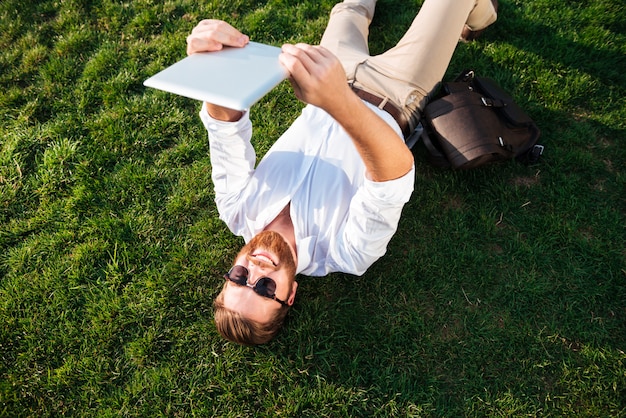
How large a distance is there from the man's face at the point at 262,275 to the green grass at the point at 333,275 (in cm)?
66

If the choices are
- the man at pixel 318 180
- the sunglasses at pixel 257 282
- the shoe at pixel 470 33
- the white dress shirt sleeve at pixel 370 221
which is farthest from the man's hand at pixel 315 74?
the shoe at pixel 470 33

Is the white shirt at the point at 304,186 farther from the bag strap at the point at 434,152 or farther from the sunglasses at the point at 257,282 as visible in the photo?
the bag strap at the point at 434,152

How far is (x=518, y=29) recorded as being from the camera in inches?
174

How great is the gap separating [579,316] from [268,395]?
2.55m

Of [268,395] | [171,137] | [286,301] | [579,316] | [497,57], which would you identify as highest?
[497,57]

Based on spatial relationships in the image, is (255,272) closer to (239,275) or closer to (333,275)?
(239,275)

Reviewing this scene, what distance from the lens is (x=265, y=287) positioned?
2.94 metres

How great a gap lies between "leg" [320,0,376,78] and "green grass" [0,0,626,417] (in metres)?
0.43

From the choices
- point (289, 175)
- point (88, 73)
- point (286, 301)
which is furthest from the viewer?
point (88, 73)

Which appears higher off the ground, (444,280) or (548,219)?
(548,219)

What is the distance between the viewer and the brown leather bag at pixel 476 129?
3.56 m

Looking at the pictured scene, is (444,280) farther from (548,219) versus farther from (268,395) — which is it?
(268,395)

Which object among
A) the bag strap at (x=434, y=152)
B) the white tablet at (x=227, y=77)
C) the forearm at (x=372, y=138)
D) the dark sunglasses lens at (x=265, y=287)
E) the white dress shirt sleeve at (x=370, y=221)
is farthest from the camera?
the bag strap at (x=434, y=152)

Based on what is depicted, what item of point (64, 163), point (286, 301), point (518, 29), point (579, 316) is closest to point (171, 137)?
point (64, 163)
